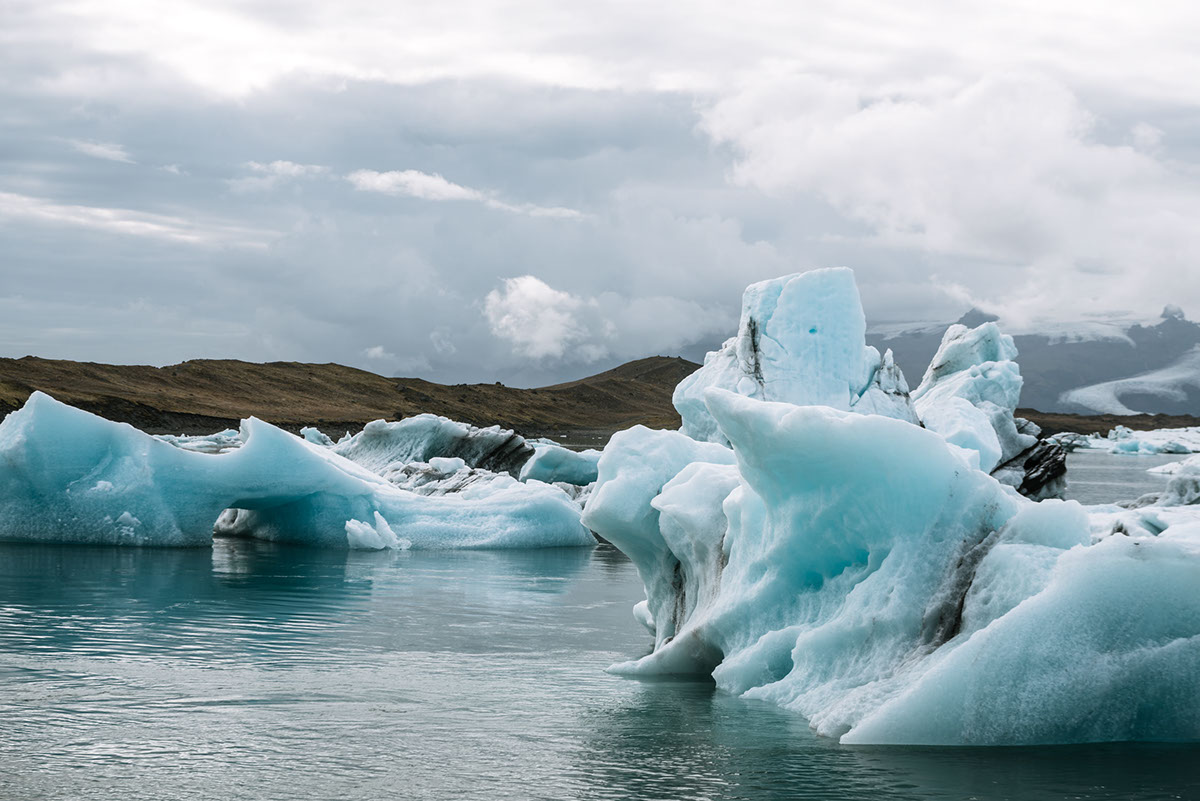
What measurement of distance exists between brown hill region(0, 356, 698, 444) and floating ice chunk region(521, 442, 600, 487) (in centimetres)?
5253

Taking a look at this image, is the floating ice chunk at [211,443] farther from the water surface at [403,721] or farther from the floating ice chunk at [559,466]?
the water surface at [403,721]

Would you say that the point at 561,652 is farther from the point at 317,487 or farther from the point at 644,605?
the point at 317,487

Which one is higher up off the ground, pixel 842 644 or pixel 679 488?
pixel 679 488

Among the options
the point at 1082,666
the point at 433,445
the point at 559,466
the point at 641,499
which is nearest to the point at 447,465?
the point at 559,466

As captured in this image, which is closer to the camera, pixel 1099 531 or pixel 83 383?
pixel 1099 531

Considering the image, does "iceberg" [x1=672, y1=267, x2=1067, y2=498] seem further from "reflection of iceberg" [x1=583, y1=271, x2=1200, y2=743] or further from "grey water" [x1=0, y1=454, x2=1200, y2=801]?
"reflection of iceberg" [x1=583, y1=271, x2=1200, y2=743]

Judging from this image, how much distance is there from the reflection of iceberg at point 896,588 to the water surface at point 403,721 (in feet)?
0.85

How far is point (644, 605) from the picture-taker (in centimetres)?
1344

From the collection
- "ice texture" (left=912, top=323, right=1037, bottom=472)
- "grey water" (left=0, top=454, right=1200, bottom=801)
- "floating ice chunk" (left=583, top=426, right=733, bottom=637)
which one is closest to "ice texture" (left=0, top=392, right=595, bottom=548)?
"grey water" (left=0, top=454, right=1200, bottom=801)

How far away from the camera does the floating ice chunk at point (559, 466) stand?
30422 mm

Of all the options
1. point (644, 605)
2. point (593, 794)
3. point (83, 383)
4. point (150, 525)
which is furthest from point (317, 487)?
point (83, 383)

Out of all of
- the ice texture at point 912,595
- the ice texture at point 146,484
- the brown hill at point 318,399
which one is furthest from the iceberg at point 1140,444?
the ice texture at point 912,595

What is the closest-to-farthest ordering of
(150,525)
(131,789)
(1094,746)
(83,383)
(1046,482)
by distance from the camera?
1. (131,789)
2. (1094,746)
3. (150,525)
4. (1046,482)
5. (83,383)

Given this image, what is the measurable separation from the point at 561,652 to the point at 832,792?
209 inches
